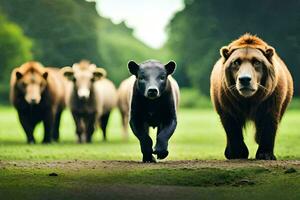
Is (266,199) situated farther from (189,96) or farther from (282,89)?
(189,96)

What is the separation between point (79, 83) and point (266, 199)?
346 inches

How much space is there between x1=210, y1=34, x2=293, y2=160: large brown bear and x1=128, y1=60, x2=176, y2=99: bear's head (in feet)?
2.36

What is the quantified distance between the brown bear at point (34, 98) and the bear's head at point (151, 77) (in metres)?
5.60

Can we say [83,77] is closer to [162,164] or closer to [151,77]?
[151,77]

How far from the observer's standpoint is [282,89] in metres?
10.8

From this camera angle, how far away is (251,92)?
10.1 meters

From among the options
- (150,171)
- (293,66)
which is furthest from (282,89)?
(293,66)

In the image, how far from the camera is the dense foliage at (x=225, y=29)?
18.4 metres

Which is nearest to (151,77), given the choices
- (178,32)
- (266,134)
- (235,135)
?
(235,135)

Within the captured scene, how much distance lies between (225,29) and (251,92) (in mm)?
12082

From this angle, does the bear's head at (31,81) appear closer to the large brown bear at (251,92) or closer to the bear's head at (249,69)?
the large brown bear at (251,92)

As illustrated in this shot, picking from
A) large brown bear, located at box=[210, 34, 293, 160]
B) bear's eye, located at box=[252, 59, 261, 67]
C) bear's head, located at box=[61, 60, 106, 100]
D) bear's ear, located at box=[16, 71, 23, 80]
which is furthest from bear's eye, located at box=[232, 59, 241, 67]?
bear's ear, located at box=[16, 71, 23, 80]

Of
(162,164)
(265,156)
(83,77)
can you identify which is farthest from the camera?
(83,77)

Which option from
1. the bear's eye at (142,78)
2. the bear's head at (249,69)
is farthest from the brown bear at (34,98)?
the bear's head at (249,69)
